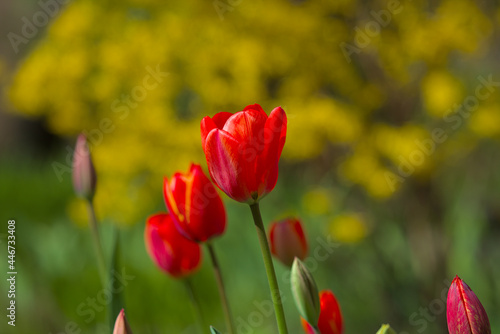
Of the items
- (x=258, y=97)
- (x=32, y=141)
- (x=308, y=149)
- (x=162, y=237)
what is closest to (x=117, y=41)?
(x=258, y=97)

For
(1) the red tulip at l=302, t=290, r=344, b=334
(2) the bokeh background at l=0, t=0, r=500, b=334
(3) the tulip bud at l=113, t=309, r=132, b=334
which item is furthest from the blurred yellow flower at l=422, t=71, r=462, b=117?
(3) the tulip bud at l=113, t=309, r=132, b=334

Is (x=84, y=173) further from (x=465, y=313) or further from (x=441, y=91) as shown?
(x=441, y=91)

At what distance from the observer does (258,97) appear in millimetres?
2027

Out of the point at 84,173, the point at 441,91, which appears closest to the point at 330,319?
the point at 84,173

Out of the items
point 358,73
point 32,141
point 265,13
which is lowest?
point 32,141

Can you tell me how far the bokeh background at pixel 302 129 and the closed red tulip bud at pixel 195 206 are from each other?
1.07 metres

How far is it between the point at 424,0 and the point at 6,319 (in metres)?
1.58

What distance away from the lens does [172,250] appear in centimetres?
81

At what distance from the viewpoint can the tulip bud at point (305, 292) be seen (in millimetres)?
545

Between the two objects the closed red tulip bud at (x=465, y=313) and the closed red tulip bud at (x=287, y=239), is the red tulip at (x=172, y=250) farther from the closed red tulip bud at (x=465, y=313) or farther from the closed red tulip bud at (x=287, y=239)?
the closed red tulip bud at (x=465, y=313)

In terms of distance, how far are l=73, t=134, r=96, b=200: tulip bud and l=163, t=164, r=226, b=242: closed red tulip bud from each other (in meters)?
0.19

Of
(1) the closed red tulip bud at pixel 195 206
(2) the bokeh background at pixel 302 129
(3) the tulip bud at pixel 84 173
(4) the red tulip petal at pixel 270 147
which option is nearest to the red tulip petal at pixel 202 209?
(1) the closed red tulip bud at pixel 195 206

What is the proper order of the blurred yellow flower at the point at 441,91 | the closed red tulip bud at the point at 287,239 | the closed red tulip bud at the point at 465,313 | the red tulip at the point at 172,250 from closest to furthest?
the closed red tulip bud at the point at 465,313 < the closed red tulip bud at the point at 287,239 < the red tulip at the point at 172,250 < the blurred yellow flower at the point at 441,91

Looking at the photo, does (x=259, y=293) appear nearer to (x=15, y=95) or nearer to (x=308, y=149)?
(x=308, y=149)
